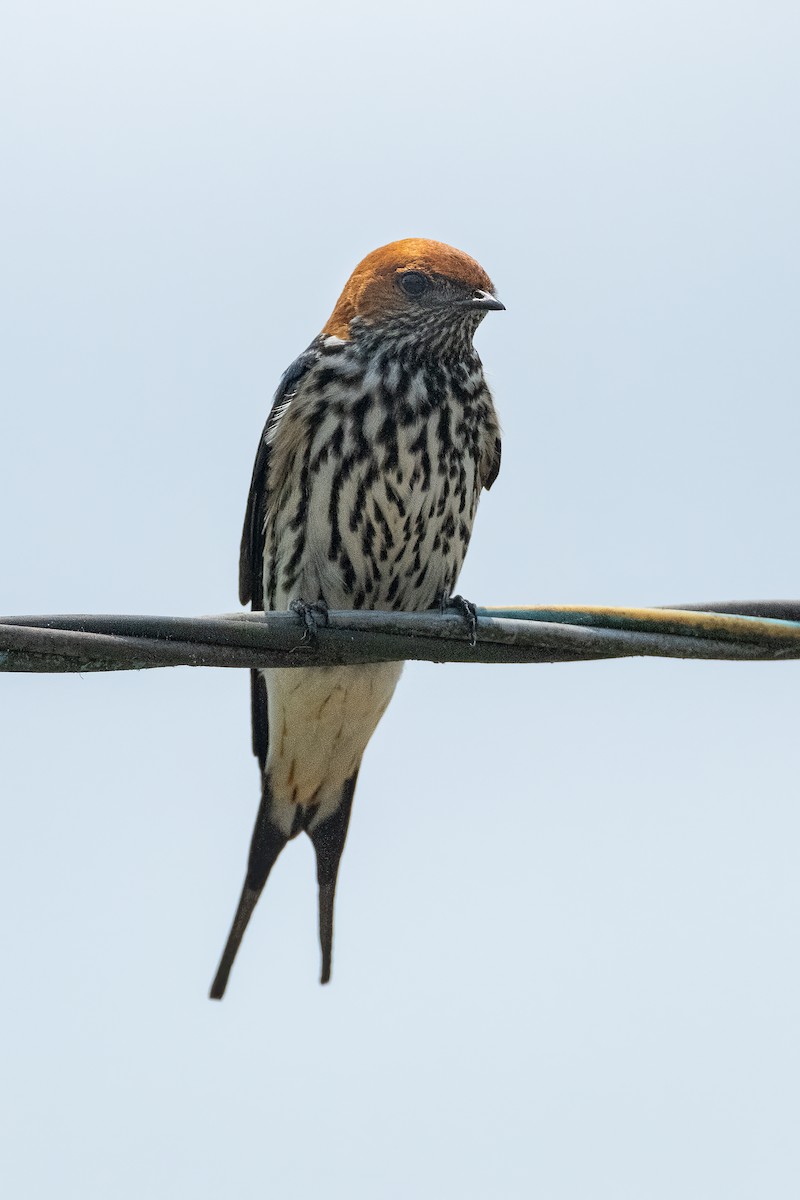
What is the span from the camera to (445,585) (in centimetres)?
668

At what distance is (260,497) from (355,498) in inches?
24.2

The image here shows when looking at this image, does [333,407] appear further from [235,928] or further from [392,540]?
[235,928]

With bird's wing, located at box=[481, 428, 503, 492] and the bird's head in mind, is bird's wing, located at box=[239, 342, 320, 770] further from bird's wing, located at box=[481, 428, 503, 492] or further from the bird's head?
bird's wing, located at box=[481, 428, 503, 492]

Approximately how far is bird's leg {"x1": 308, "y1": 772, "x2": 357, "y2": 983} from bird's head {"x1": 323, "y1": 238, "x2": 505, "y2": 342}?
2128 millimetres

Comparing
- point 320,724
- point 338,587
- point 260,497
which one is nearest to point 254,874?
point 320,724

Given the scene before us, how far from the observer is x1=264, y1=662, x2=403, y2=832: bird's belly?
6.88 m

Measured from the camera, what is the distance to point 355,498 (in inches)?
246

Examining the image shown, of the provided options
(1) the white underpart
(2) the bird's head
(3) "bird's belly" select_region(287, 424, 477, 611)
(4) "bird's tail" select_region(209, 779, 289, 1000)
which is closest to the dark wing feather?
(1) the white underpart

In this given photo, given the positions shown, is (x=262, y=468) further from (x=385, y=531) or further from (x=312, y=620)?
(x=312, y=620)

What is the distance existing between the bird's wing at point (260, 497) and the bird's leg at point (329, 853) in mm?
1069

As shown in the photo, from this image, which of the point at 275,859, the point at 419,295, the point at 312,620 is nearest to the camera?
the point at 312,620

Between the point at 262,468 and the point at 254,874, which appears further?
the point at 254,874

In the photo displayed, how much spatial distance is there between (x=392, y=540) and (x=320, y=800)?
153 centimetres

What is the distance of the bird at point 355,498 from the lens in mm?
6309
